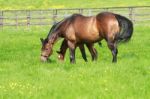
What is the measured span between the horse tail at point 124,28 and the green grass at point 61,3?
1831 inches

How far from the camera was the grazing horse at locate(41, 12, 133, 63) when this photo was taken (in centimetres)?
1370

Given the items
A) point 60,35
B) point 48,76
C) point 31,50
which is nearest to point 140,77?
point 48,76

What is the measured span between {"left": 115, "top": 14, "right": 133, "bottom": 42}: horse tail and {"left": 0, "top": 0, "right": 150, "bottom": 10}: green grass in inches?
1831

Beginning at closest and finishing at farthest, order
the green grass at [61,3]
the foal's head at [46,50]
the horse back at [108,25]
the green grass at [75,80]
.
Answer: the green grass at [75,80], the horse back at [108,25], the foal's head at [46,50], the green grass at [61,3]

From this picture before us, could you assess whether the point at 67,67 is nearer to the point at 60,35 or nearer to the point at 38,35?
the point at 60,35

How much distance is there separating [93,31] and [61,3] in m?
50.6

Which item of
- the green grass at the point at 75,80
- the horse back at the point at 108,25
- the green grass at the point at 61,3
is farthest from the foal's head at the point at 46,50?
the green grass at the point at 61,3

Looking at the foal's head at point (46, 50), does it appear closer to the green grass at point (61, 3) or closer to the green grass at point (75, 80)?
the green grass at point (75, 80)

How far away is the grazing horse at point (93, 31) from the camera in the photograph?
44.9 ft

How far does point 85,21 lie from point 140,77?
3.73 meters

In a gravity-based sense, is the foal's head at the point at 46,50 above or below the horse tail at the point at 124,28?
below

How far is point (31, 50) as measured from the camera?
19141 mm

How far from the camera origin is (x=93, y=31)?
45.8 ft

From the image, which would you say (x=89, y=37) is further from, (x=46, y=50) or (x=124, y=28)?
(x=46, y=50)
